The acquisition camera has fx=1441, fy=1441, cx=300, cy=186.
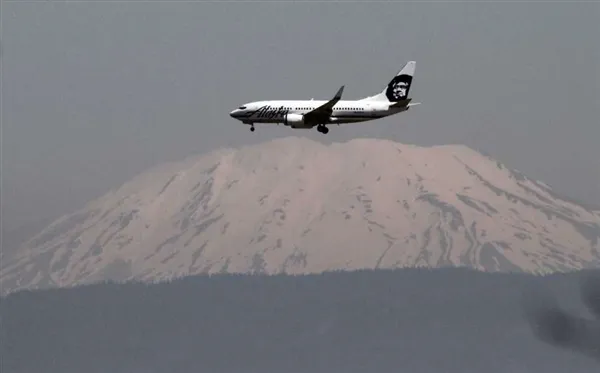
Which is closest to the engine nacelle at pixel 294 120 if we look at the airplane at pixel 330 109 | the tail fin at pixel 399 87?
the airplane at pixel 330 109

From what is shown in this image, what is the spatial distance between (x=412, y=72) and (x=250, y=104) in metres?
20.1

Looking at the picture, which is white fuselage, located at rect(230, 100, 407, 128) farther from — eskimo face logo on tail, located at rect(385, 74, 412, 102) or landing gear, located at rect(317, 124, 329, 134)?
eskimo face logo on tail, located at rect(385, 74, 412, 102)

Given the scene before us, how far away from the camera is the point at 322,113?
16375 cm

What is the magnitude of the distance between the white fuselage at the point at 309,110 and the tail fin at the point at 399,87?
7.10m

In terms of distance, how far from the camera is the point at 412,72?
175500 millimetres

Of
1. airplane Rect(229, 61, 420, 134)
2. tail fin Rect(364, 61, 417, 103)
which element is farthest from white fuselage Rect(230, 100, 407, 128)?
tail fin Rect(364, 61, 417, 103)

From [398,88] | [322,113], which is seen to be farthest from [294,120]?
[398,88]

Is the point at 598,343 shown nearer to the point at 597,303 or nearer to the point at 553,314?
the point at 553,314

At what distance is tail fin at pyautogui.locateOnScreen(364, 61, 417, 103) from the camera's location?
568 feet

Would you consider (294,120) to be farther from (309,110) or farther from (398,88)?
(398,88)

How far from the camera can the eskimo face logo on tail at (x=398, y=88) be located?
17338 cm

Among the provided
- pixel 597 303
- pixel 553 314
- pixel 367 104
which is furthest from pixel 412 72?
pixel 597 303

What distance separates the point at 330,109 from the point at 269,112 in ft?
28.4

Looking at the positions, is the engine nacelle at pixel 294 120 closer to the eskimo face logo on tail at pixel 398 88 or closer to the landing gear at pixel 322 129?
the landing gear at pixel 322 129
